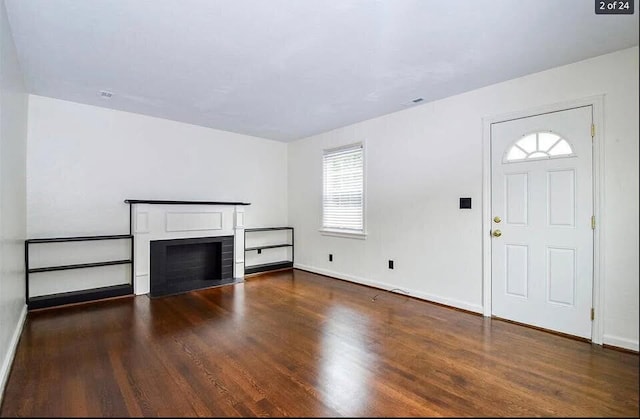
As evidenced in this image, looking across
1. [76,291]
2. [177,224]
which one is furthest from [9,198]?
[177,224]

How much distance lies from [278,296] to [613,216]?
319cm

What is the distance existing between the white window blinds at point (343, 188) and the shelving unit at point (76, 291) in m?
2.78

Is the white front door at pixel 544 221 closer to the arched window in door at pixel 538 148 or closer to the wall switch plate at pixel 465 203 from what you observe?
the arched window in door at pixel 538 148

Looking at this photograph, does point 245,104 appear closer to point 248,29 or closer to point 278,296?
point 248,29

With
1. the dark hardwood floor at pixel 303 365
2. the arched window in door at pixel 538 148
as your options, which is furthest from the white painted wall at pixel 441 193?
the dark hardwood floor at pixel 303 365

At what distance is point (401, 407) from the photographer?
1600 millimetres

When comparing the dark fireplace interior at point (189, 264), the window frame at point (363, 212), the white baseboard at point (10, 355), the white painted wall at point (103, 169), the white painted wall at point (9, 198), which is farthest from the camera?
the window frame at point (363, 212)

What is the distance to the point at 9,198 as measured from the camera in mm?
2141

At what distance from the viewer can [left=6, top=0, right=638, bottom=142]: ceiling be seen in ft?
6.20

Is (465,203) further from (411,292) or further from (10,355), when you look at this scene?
(10,355)

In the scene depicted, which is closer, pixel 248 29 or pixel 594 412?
pixel 594 412

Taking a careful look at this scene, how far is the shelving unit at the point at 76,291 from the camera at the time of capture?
3131mm

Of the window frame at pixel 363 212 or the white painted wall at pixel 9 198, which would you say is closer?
the white painted wall at pixel 9 198

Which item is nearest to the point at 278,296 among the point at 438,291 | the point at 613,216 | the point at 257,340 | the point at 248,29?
the point at 257,340
